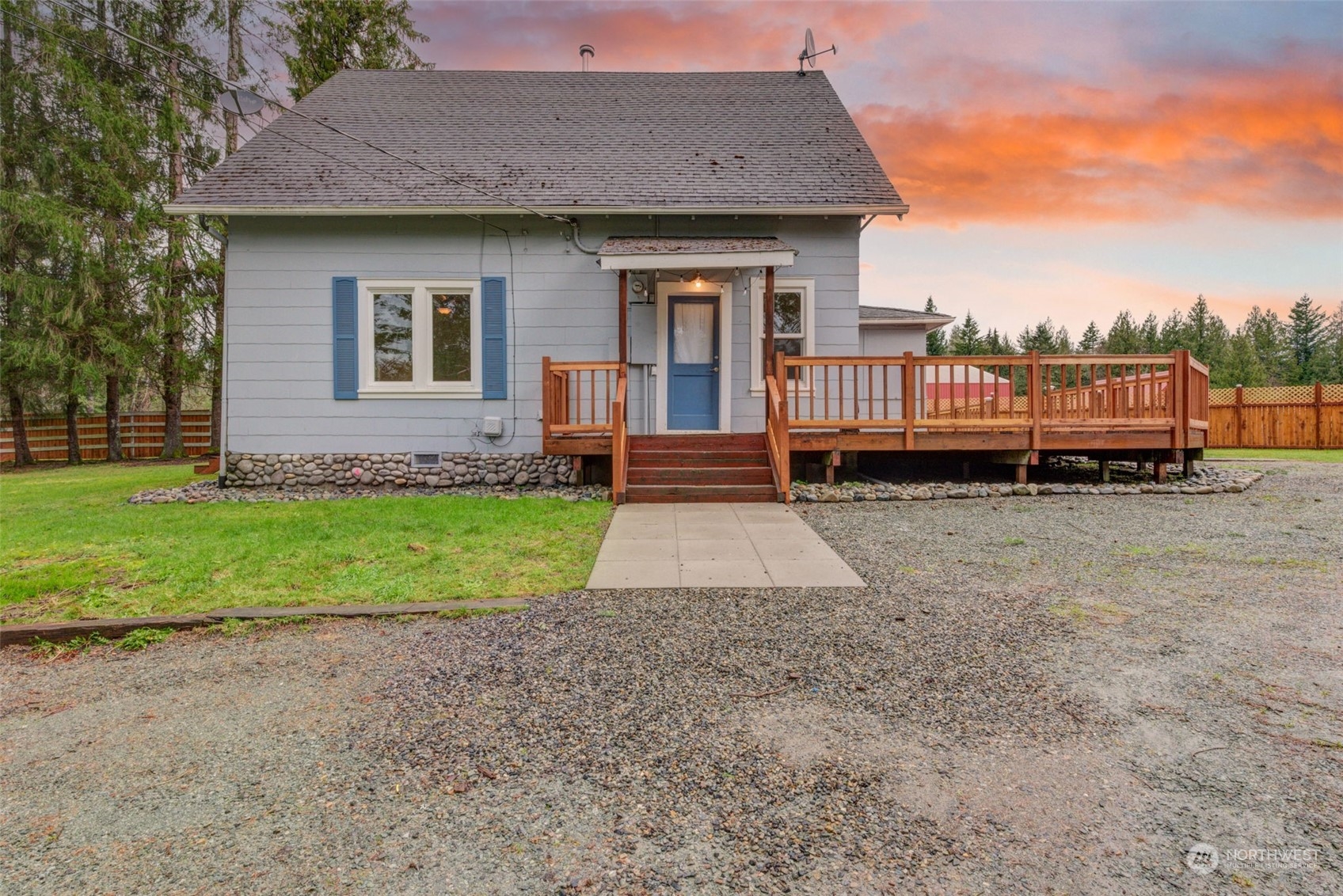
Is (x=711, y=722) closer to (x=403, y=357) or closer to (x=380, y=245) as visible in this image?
(x=403, y=357)

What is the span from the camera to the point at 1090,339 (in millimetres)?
49062

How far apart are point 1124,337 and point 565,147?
48547 mm

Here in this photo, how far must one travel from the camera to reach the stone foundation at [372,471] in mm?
8438

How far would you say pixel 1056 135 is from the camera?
1135 centimetres

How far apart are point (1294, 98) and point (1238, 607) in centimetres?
1130

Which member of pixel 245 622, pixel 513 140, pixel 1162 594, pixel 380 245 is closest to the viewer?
pixel 245 622

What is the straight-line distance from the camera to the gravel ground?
1526 mm

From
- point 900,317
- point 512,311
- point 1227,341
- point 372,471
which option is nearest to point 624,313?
point 512,311

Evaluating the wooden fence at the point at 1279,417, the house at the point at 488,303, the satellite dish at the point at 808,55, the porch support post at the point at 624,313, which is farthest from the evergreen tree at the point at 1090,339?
the porch support post at the point at 624,313

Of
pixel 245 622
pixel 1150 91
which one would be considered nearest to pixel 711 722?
pixel 245 622

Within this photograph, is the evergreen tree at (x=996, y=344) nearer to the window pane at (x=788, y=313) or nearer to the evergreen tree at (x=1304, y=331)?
the evergreen tree at (x=1304, y=331)

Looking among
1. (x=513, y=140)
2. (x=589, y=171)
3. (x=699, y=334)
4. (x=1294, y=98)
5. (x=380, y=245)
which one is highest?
(x=1294, y=98)

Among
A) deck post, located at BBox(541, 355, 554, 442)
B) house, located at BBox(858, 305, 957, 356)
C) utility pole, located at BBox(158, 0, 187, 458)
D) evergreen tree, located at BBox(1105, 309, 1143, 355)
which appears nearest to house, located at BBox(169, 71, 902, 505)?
deck post, located at BBox(541, 355, 554, 442)

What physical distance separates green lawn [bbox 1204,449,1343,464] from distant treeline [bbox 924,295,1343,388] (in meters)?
21.9
